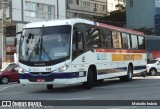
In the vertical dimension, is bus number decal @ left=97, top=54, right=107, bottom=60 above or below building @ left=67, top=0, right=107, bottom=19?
below

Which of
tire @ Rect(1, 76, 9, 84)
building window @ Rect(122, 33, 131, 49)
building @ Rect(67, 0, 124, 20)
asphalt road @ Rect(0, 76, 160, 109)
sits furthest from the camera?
building @ Rect(67, 0, 124, 20)

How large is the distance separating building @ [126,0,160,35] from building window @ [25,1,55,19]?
17824mm

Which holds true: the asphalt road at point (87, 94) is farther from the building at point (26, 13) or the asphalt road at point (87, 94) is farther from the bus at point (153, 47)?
the building at point (26, 13)

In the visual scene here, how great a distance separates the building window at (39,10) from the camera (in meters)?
62.5

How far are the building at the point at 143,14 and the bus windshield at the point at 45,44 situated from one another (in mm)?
54577

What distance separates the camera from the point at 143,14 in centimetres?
7569

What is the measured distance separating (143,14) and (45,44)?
192 ft

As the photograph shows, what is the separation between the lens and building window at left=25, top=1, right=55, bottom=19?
62469 mm

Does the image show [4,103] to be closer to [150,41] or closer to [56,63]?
[56,63]

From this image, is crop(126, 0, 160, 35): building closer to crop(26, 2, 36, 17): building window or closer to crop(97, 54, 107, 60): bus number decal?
crop(26, 2, 36, 17): building window

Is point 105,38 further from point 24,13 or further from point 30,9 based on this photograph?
point 30,9

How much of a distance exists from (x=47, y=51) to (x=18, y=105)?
740 cm

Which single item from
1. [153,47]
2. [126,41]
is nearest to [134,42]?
[126,41]

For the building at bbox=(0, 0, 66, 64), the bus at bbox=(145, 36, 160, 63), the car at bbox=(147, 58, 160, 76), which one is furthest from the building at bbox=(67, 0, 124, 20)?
the car at bbox=(147, 58, 160, 76)
